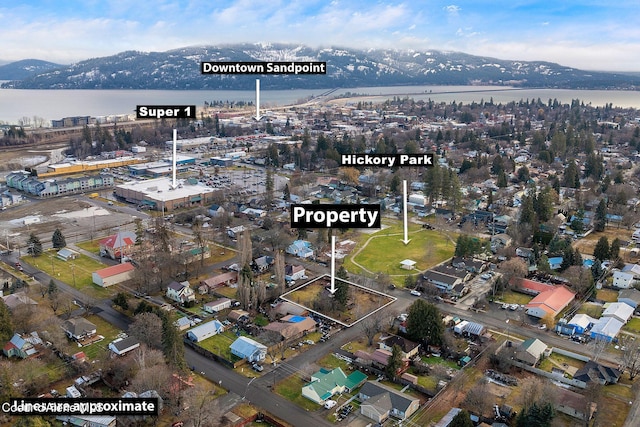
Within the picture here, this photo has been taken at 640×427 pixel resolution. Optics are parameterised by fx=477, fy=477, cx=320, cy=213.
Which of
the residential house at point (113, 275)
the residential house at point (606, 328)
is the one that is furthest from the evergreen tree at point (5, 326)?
the residential house at point (606, 328)

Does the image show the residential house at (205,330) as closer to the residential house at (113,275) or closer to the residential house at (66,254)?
the residential house at (113,275)

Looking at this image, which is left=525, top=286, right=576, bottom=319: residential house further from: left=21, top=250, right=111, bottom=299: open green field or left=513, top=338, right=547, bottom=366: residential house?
left=21, top=250, right=111, bottom=299: open green field

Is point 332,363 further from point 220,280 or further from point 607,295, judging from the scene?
point 607,295

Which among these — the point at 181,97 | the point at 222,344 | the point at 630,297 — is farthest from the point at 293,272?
the point at 181,97

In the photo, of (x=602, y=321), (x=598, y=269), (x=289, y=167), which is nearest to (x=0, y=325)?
(x=602, y=321)

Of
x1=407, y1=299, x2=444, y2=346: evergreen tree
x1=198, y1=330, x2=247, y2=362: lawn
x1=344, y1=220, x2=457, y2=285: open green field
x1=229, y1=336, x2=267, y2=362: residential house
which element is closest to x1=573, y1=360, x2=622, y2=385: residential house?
x1=407, y1=299, x2=444, y2=346: evergreen tree
